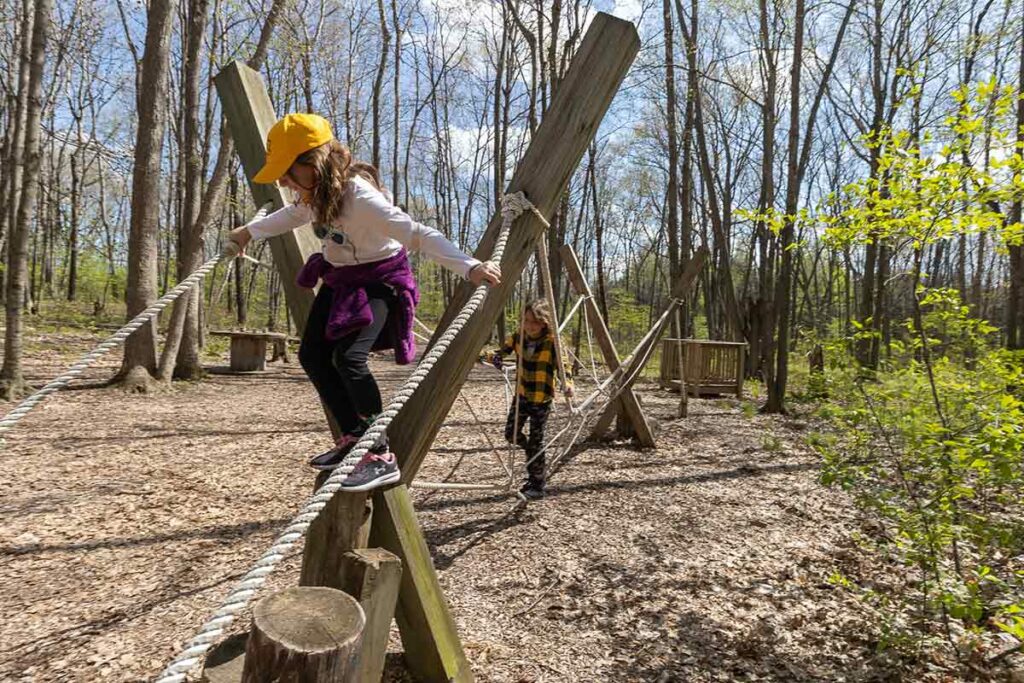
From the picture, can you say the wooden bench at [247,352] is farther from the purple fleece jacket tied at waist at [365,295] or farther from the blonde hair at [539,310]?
the purple fleece jacket tied at waist at [365,295]

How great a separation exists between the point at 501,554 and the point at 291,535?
258 cm

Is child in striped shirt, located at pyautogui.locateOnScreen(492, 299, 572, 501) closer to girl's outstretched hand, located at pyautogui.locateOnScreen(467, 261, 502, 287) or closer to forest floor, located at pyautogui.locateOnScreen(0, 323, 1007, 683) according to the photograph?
forest floor, located at pyautogui.locateOnScreen(0, 323, 1007, 683)

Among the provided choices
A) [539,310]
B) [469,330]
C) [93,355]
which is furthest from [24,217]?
[469,330]

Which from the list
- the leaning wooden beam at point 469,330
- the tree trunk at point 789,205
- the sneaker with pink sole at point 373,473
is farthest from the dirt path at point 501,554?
the tree trunk at point 789,205

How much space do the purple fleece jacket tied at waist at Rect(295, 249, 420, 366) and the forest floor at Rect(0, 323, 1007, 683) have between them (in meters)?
1.35

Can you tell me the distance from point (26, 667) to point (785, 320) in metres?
8.21

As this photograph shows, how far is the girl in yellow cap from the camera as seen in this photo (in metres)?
1.71

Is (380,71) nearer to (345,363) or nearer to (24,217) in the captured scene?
(24,217)

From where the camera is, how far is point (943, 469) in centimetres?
234

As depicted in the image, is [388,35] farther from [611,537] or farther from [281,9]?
[611,537]

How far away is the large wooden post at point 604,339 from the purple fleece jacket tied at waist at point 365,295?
10.7ft

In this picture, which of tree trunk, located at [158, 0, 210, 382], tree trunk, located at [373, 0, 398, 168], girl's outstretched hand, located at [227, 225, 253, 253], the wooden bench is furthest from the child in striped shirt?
tree trunk, located at [373, 0, 398, 168]

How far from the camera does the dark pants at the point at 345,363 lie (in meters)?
1.80

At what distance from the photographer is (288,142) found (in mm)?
1675
